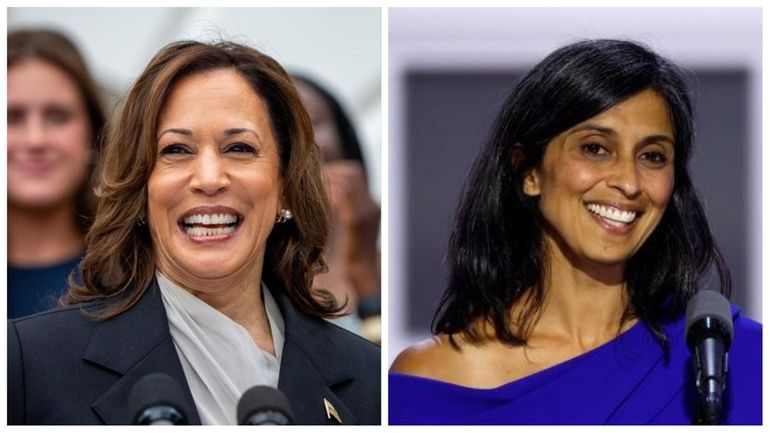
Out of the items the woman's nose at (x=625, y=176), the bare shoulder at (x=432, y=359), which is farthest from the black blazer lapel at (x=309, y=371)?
the woman's nose at (x=625, y=176)

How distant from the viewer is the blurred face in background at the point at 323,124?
4.75 m

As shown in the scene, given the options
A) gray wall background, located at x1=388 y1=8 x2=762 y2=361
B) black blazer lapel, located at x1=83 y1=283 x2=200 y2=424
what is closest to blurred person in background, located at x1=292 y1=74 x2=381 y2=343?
gray wall background, located at x1=388 y1=8 x2=762 y2=361

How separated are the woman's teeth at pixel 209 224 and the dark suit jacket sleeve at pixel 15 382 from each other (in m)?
0.55

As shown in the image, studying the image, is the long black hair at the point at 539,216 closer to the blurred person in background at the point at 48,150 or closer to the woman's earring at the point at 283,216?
the woman's earring at the point at 283,216

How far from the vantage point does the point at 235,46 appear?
14.1ft

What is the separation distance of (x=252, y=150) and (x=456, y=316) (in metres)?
0.79

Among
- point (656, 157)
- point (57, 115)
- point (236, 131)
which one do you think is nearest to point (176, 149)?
point (236, 131)

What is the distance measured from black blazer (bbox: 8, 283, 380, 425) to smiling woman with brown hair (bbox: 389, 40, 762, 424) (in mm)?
A: 281

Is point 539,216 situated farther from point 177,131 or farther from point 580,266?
point 177,131

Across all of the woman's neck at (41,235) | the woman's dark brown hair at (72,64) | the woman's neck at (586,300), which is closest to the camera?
the woman's neck at (586,300)

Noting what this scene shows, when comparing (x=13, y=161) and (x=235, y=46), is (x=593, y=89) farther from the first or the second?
(x=13, y=161)

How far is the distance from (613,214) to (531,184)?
9.8 inches

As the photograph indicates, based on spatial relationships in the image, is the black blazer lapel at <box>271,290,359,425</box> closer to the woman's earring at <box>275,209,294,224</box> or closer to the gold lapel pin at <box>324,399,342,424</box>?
the gold lapel pin at <box>324,399,342,424</box>

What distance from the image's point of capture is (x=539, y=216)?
440cm
